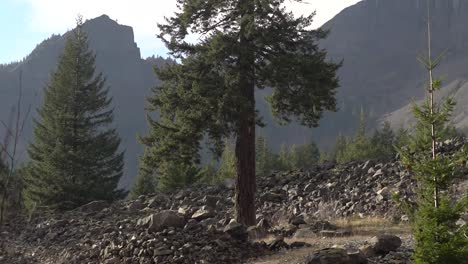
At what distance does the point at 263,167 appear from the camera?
201 ft

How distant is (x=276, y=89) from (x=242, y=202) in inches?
136

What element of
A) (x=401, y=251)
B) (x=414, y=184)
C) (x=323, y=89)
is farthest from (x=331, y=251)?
(x=414, y=184)

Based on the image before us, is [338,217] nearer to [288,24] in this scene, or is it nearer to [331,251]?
[288,24]

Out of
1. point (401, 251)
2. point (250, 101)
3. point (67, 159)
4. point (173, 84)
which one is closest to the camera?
point (401, 251)

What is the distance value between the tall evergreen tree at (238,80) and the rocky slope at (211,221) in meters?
2.12

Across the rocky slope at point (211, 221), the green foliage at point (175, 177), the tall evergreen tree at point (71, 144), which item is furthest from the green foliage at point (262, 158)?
the rocky slope at point (211, 221)

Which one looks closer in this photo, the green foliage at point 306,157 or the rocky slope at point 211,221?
the rocky slope at point 211,221

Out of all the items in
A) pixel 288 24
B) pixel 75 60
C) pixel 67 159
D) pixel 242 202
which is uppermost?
pixel 75 60

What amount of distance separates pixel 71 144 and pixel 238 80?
20.4 m

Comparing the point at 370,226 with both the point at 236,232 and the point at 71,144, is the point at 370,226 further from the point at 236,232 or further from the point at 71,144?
the point at 71,144

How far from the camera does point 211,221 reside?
14.1 metres

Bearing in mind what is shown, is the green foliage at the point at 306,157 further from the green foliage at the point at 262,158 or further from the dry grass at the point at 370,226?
the dry grass at the point at 370,226

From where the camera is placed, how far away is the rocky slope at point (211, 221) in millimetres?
11064

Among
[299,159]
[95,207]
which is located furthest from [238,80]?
[299,159]
